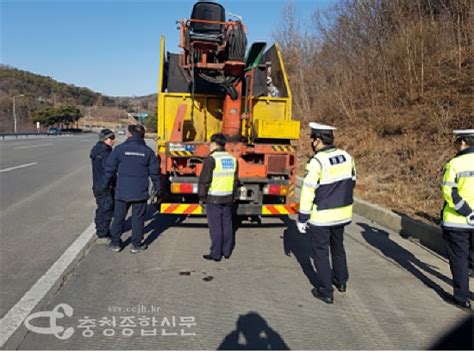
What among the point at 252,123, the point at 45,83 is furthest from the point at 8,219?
the point at 45,83

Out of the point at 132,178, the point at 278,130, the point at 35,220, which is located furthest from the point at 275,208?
the point at 35,220

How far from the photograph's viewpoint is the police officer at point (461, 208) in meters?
3.87

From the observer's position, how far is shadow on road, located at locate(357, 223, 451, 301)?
453cm

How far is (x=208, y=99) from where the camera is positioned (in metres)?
7.31

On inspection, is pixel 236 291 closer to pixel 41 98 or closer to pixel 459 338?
pixel 459 338

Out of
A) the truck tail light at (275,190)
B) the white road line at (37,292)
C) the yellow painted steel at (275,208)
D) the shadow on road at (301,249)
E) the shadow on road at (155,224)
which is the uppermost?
the truck tail light at (275,190)

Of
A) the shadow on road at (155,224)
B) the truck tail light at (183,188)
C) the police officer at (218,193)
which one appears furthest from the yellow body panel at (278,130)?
the shadow on road at (155,224)

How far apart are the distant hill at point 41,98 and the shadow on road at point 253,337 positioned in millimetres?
63309

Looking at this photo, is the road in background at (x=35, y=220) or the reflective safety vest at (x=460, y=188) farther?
the road in background at (x=35, y=220)

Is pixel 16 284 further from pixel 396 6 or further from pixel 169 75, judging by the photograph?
pixel 396 6

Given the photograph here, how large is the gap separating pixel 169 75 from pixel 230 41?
190 centimetres

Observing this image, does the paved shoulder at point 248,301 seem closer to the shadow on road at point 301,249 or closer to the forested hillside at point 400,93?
the shadow on road at point 301,249

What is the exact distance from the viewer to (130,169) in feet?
17.6

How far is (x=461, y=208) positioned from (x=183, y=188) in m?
3.85
